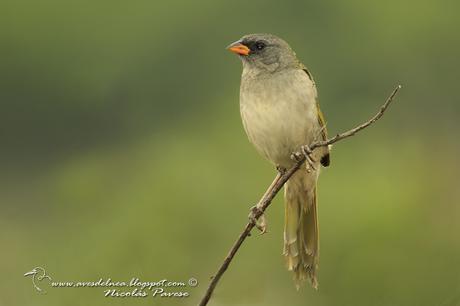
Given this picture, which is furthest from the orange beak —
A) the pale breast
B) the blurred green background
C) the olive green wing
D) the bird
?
the blurred green background

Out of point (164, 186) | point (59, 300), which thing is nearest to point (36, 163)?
point (164, 186)

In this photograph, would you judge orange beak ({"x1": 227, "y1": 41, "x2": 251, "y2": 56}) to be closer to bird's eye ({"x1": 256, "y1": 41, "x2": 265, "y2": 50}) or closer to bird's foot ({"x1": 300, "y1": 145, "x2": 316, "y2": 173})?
bird's eye ({"x1": 256, "y1": 41, "x2": 265, "y2": 50})

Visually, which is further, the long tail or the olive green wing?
the olive green wing

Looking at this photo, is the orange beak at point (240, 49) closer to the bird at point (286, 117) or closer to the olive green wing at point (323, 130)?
the bird at point (286, 117)

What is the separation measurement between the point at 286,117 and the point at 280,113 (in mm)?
45

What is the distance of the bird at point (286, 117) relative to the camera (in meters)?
6.69

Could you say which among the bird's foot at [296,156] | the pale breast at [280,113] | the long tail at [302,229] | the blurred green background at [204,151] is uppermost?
the pale breast at [280,113]

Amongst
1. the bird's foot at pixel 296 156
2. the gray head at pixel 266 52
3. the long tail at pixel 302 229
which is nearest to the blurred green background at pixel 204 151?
the long tail at pixel 302 229

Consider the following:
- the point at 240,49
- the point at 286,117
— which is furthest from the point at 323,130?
the point at 240,49

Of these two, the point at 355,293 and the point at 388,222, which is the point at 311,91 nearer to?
the point at 355,293

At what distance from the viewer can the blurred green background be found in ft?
50.3

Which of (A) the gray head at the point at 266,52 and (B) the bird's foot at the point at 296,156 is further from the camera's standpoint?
(A) the gray head at the point at 266,52

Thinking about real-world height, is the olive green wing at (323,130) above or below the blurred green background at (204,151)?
above

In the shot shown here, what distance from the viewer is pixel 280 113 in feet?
22.2
